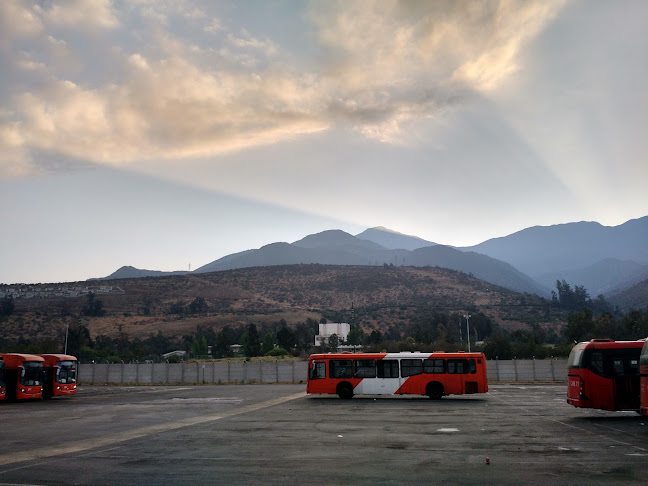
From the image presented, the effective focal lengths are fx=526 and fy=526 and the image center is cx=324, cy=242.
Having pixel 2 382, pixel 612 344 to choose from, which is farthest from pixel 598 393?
pixel 2 382

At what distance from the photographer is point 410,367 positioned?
33094 mm

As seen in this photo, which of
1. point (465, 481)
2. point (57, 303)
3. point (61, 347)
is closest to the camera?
point (465, 481)

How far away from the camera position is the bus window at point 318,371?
34.4m

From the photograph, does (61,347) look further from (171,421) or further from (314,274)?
(314,274)

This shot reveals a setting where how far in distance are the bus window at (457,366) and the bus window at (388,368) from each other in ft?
10.9

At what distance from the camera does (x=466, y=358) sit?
3238 centimetres

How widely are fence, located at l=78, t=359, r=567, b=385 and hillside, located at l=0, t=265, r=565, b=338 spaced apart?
5130 cm

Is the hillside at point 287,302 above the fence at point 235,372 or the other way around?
above

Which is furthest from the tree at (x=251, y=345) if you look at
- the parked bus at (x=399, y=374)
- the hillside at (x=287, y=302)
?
the parked bus at (x=399, y=374)

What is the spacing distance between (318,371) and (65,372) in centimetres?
2058

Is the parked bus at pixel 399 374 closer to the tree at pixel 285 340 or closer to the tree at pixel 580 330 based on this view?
the tree at pixel 580 330

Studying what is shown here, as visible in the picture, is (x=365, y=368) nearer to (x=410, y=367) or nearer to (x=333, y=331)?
(x=410, y=367)

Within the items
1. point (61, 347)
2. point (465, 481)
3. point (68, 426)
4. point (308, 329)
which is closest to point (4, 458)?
point (68, 426)

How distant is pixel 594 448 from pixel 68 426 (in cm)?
1962
